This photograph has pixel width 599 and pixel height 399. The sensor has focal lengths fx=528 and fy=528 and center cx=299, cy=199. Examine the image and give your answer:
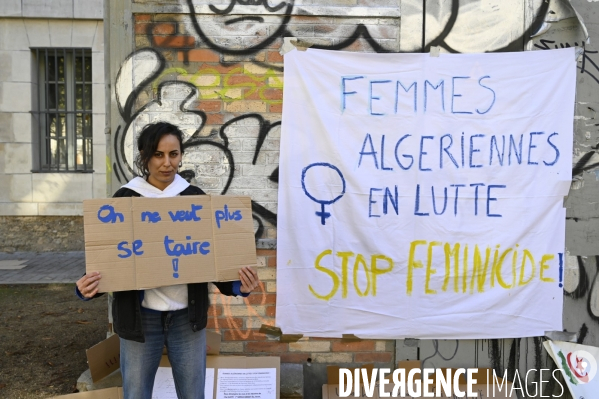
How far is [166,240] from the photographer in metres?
2.45

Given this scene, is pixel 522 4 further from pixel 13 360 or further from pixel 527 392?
pixel 13 360

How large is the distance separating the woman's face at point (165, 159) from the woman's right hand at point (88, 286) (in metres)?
0.54

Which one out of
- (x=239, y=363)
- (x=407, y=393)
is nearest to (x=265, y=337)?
(x=239, y=363)

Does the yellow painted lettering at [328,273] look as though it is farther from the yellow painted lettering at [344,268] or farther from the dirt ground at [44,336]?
the dirt ground at [44,336]

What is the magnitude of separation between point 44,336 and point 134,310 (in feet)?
9.80

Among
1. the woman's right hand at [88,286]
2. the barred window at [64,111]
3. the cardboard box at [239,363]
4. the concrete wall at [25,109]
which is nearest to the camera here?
the woman's right hand at [88,286]

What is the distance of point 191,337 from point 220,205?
64cm

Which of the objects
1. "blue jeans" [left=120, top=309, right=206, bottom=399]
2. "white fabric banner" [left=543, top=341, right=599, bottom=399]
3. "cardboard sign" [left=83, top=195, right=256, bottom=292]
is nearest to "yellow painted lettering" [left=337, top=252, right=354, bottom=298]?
"cardboard sign" [left=83, top=195, right=256, bottom=292]

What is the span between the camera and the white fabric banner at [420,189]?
3.53 m

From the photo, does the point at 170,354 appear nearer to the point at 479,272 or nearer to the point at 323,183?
the point at 323,183

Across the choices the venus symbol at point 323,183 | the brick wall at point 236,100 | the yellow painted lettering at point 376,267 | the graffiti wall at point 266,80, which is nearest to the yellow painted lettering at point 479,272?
the graffiti wall at point 266,80

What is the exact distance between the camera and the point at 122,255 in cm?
238

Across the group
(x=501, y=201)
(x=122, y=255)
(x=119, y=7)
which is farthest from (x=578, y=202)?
(x=119, y=7)

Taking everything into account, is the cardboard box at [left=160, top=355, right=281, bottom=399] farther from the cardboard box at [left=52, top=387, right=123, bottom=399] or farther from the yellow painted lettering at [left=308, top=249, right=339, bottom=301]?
the yellow painted lettering at [left=308, top=249, right=339, bottom=301]
